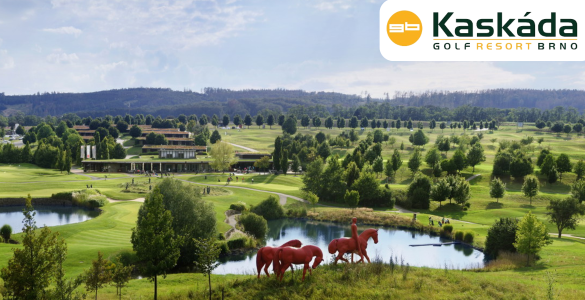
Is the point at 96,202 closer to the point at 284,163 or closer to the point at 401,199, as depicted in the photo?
the point at 284,163

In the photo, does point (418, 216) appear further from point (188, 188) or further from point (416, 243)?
point (188, 188)

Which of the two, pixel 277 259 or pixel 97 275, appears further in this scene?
pixel 277 259

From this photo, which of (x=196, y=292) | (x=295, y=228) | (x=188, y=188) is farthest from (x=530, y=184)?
(x=196, y=292)

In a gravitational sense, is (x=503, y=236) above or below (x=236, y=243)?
above

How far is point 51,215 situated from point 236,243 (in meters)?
28.2

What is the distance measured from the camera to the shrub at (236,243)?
38.7m

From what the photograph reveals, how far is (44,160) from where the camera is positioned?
Answer: 9431 cm

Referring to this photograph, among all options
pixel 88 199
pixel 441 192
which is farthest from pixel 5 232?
pixel 441 192

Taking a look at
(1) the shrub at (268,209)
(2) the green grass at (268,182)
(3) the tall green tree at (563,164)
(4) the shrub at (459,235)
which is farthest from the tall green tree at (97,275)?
(3) the tall green tree at (563,164)

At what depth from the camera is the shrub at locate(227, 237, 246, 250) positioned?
38.7m

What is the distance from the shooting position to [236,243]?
3903 cm

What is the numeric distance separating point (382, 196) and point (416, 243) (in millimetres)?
19897

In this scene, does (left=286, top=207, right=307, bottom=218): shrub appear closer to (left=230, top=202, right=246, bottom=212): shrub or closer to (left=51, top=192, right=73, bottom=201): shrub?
(left=230, top=202, right=246, bottom=212): shrub

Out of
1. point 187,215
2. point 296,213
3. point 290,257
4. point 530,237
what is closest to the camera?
point 290,257
